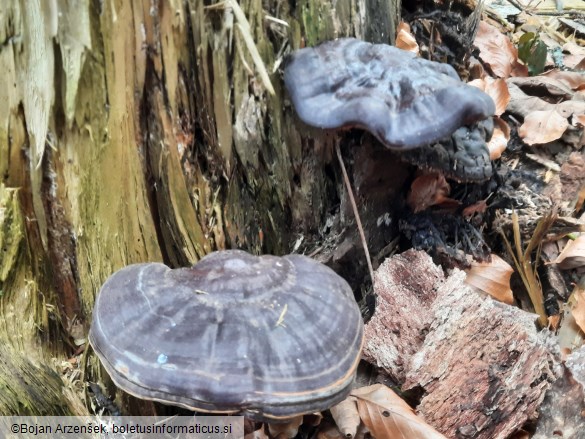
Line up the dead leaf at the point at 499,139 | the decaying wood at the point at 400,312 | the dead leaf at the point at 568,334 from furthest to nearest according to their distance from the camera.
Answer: the dead leaf at the point at 499,139 → the dead leaf at the point at 568,334 → the decaying wood at the point at 400,312

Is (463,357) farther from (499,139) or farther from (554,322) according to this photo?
(499,139)

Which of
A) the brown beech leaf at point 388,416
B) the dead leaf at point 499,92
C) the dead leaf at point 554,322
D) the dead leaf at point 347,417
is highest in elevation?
the dead leaf at point 499,92

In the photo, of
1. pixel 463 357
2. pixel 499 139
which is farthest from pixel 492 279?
pixel 499 139

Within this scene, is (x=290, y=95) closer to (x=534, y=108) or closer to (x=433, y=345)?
(x=433, y=345)

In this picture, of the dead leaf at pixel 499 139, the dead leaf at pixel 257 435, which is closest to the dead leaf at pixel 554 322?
the dead leaf at pixel 499 139

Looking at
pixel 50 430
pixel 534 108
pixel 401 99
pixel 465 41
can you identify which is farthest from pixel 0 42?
pixel 534 108

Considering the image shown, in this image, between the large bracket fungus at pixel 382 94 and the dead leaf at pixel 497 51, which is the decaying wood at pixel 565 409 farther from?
the dead leaf at pixel 497 51
